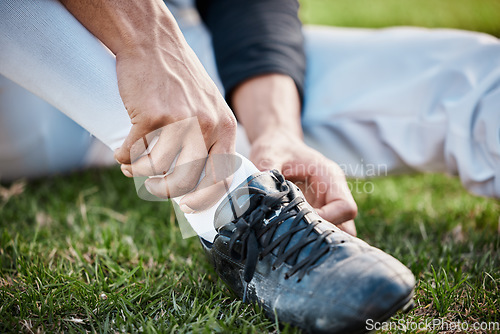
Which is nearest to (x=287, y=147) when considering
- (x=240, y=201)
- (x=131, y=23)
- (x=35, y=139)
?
(x=240, y=201)

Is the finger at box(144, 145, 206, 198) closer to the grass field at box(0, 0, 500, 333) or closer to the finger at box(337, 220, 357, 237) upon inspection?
the grass field at box(0, 0, 500, 333)

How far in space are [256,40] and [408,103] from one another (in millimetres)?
679

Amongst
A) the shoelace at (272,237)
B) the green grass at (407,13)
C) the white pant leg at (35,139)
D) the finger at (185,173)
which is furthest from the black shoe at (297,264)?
the green grass at (407,13)

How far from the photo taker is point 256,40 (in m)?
1.77

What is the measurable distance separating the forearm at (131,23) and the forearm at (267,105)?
1.81 ft

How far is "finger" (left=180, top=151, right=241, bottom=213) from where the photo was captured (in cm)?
111

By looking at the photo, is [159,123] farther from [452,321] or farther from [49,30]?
[452,321]

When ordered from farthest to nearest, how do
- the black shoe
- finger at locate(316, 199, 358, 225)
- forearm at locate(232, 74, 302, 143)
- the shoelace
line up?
forearm at locate(232, 74, 302, 143) < finger at locate(316, 199, 358, 225) < the shoelace < the black shoe

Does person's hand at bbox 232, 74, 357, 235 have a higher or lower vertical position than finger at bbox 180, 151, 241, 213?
lower

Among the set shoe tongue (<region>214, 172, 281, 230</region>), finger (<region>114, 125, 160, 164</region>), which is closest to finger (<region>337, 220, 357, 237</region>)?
shoe tongue (<region>214, 172, 281, 230</region>)

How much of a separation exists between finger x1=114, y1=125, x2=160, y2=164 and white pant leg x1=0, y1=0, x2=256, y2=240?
6 cm

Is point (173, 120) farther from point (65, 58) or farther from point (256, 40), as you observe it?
point (256, 40)

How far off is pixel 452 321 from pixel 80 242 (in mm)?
1219

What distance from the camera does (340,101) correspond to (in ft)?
6.19
